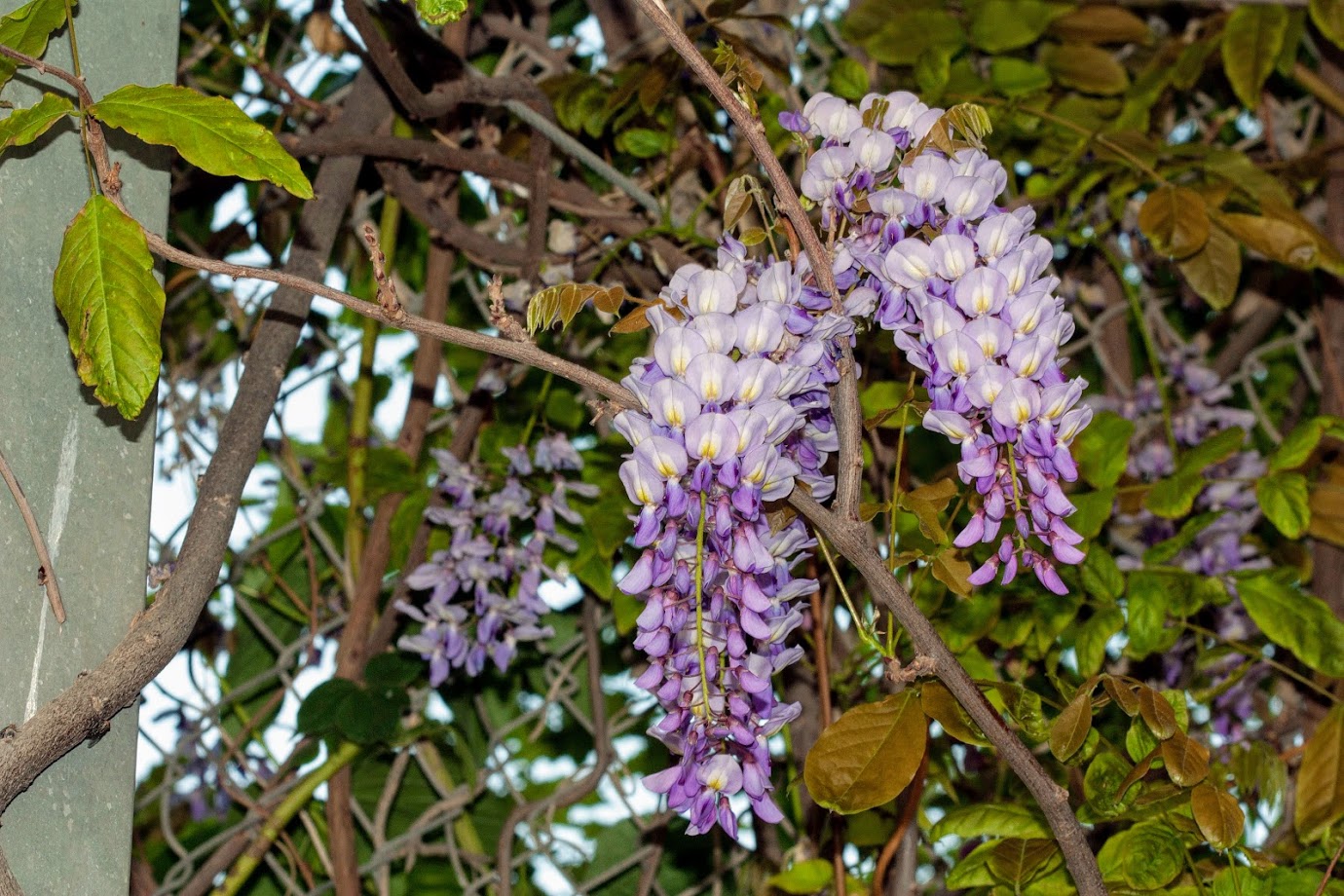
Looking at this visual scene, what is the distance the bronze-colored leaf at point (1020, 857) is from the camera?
881 mm

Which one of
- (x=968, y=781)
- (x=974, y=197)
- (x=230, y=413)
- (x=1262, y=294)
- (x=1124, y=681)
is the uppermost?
(x=230, y=413)

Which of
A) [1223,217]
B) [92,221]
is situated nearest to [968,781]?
[1223,217]

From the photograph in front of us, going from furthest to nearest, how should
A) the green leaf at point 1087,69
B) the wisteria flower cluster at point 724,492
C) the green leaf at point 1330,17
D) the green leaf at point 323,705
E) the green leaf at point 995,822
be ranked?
1. the green leaf at point 1087,69
2. the green leaf at point 1330,17
3. the green leaf at point 323,705
4. the green leaf at point 995,822
5. the wisteria flower cluster at point 724,492

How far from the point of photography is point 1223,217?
134 cm

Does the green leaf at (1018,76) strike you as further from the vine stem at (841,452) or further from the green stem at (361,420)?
the vine stem at (841,452)

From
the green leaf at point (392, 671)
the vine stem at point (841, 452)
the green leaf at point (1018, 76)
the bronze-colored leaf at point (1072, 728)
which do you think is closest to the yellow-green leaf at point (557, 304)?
the vine stem at point (841, 452)

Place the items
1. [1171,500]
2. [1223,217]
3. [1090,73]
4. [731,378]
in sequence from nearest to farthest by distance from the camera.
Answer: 1. [731,378]
2. [1171,500]
3. [1223,217]
4. [1090,73]

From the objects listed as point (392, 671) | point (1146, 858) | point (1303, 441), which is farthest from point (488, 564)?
point (1303, 441)

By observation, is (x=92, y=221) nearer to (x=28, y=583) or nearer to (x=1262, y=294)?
(x=28, y=583)

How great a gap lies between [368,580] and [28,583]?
0.64 meters

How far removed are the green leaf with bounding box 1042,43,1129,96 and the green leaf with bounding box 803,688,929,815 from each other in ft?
3.16

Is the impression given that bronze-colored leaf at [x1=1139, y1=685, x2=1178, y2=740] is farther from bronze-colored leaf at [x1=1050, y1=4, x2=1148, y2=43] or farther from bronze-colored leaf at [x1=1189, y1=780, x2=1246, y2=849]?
bronze-colored leaf at [x1=1050, y1=4, x2=1148, y2=43]

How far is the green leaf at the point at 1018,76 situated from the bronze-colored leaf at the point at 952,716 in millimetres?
874

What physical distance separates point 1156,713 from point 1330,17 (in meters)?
0.95
